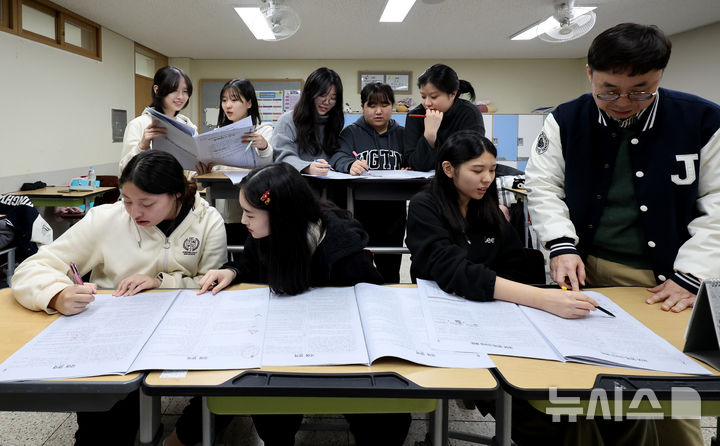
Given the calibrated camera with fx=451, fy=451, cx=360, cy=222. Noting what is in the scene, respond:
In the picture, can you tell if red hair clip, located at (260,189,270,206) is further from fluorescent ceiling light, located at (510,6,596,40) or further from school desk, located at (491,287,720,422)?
fluorescent ceiling light, located at (510,6,596,40)

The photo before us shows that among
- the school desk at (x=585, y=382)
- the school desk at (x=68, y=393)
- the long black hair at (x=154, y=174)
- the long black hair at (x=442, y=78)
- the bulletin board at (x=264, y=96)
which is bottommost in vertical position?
the school desk at (x=68, y=393)

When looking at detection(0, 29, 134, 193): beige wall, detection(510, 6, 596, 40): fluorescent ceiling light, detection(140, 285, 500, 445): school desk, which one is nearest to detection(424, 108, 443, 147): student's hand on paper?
detection(140, 285, 500, 445): school desk

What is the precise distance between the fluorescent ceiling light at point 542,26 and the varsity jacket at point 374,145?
3.35 meters

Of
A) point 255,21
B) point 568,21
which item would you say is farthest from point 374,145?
point 255,21

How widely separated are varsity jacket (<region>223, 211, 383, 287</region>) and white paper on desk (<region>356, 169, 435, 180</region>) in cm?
90

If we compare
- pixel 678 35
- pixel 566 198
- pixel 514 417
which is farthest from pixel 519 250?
pixel 678 35

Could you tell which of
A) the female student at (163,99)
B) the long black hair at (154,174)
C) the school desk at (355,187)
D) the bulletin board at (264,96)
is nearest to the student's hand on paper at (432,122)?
the school desk at (355,187)

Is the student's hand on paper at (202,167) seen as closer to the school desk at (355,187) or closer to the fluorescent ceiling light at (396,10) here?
the school desk at (355,187)

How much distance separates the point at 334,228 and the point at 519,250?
0.65m

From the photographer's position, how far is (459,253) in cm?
127

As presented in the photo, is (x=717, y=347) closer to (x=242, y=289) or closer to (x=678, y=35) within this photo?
(x=242, y=289)

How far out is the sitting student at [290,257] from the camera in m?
1.26

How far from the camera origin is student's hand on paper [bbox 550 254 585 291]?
1223 millimetres

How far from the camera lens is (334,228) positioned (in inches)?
56.2
